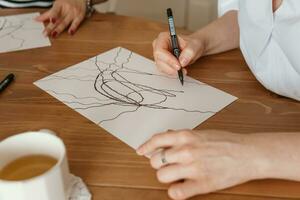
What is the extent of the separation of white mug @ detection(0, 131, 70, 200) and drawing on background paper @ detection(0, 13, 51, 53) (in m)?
0.51

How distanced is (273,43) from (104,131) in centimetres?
39

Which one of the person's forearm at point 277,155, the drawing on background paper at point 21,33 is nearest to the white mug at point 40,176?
the person's forearm at point 277,155

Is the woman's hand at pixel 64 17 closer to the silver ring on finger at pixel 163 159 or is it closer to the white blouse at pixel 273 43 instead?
the white blouse at pixel 273 43

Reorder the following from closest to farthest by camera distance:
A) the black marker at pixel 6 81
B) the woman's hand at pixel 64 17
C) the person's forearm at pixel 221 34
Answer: the black marker at pixel 6 81
the person's forearm at pixel 221 34
the woman's hand at pixel 64 17

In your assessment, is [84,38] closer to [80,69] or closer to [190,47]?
[80,69]

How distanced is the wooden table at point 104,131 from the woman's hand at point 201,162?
0.02 meters

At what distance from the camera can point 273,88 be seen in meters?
0.79

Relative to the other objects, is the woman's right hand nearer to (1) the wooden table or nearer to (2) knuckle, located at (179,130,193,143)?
(1) the wooden table

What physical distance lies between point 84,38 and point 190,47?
31 centimetres

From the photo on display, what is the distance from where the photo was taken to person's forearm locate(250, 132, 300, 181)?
22.6 inches

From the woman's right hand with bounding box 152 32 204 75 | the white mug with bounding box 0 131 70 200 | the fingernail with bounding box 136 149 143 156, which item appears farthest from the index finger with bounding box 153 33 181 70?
the white mug with bounding box 0 131 70 200

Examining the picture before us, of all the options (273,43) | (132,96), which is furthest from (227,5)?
(132,96)

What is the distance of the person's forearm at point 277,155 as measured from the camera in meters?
0.58

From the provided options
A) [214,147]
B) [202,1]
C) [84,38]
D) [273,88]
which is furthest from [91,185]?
[202,1]
